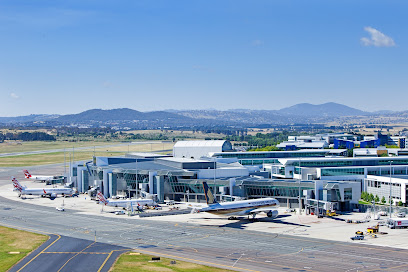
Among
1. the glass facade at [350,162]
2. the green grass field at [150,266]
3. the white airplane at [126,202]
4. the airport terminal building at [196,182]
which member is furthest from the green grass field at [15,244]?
the glass facade at [350,162]

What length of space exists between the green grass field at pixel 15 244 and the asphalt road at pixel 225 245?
5.41 meters

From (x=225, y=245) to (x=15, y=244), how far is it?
37.3 m

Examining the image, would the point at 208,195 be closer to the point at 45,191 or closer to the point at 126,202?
the point at 126,202

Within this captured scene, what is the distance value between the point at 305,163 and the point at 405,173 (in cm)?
2981

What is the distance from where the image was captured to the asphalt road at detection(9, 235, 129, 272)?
79.2m

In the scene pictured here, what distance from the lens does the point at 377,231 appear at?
106312 mm

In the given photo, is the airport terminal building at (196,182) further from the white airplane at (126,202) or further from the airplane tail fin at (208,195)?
the airplane tail fin at (208,195)

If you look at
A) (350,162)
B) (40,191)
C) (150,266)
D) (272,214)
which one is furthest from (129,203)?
(350,162)

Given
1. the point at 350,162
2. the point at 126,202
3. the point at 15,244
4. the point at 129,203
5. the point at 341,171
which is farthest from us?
the point at 350,162

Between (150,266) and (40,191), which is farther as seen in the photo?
(40,191)

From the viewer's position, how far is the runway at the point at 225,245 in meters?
81.3

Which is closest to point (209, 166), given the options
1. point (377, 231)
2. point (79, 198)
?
point (79, 198)

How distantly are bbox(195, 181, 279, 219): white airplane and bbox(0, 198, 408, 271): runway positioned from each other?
18.5 feet

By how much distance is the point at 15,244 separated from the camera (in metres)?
97.4
